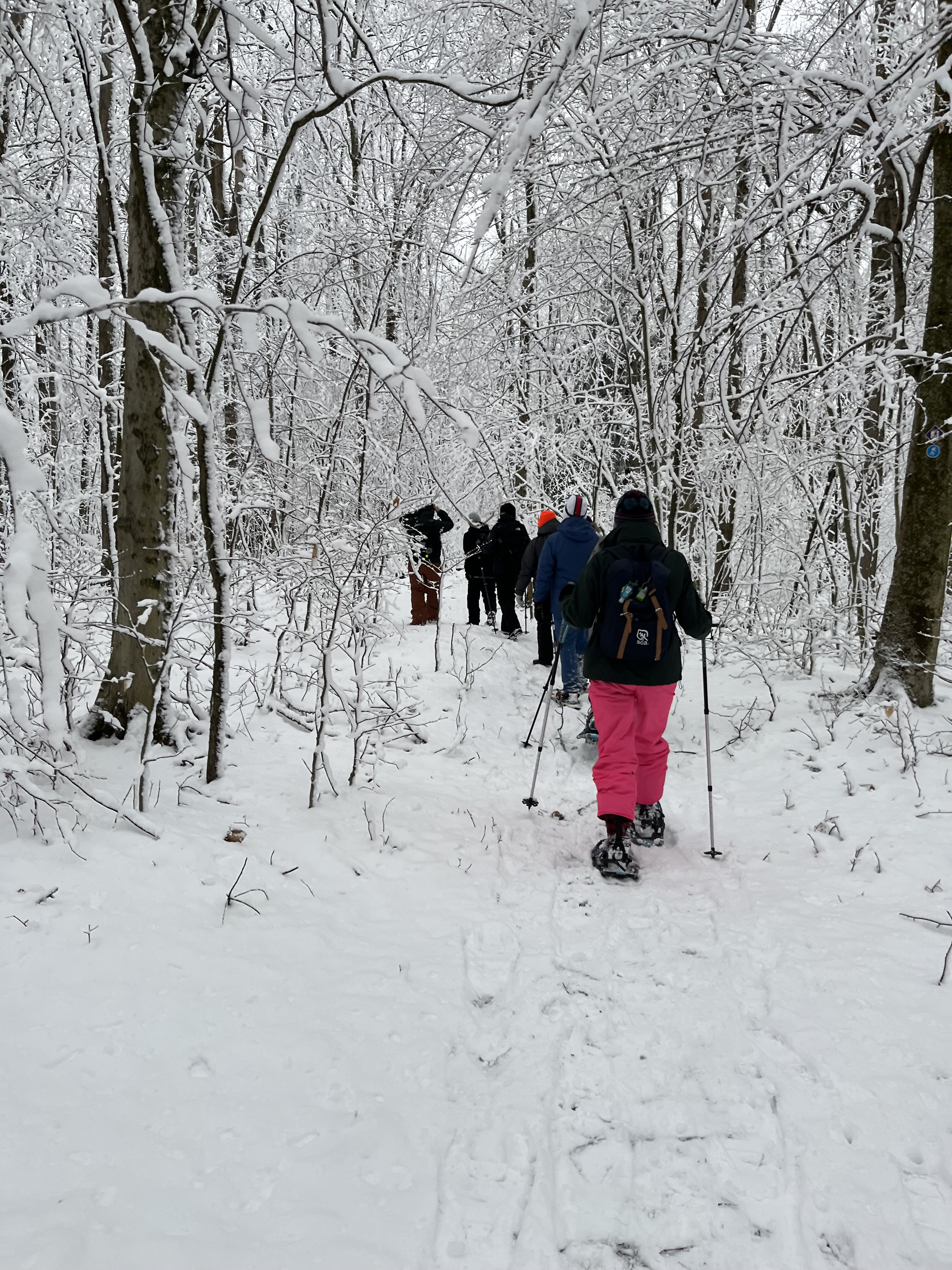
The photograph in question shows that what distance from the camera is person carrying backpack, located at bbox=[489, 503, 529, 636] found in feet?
34.4

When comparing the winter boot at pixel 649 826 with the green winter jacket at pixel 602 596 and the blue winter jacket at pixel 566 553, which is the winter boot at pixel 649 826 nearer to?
the green winter jacket at pixel 602 596

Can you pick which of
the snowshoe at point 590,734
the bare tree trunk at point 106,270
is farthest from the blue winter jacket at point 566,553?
the bare tree trunk at point 106,270

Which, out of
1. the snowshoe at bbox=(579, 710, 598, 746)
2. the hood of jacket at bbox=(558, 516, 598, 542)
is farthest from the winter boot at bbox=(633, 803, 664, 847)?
the hood of jacket at bbox=(558, 516, 598, 542)

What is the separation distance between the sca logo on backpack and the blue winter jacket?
3173 millimetres

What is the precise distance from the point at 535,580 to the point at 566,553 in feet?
2.15

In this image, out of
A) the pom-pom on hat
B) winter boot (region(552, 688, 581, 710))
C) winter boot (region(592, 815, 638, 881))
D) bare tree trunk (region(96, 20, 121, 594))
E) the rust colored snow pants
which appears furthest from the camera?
the rust colored snow pants

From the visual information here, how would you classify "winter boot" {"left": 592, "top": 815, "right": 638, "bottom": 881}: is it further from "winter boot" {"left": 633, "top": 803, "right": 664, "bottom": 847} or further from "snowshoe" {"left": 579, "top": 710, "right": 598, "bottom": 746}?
"snowshoe" {"left": 579, "top": 710, "right": 598, "bottom": 746}

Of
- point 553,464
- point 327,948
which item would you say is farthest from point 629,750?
point 553,464

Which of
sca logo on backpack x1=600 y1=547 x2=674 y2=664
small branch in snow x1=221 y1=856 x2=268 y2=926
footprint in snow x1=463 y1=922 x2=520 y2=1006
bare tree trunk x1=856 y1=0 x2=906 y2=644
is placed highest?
bare tree trunk x1=856 y1=0 x2=906 y2=644

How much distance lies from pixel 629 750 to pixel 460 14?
19.1 feet

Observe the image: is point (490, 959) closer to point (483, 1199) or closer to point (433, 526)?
point (483, 1199)

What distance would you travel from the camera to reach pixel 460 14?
590cm

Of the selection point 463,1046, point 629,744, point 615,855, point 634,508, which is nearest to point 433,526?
point 634,508

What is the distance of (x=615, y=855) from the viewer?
4.37 meters
